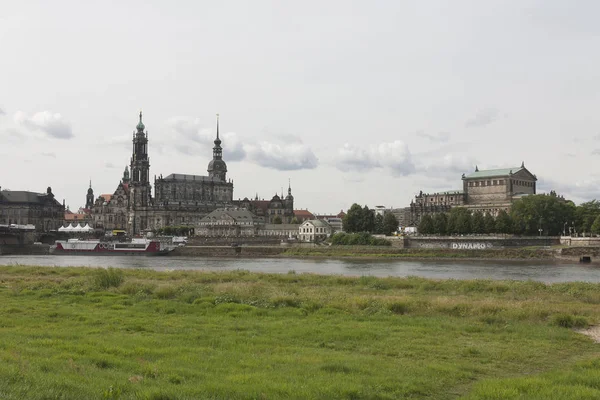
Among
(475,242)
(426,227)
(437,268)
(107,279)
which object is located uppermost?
(426,227)

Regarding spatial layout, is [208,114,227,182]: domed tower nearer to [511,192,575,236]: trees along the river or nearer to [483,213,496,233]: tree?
[483,213,496,233]: tree

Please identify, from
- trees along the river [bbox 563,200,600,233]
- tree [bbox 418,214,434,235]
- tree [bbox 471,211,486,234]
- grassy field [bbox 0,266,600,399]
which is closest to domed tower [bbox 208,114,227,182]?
tree [bbox 418,214,434,235]

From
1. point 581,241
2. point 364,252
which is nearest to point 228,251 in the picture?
point 364,252

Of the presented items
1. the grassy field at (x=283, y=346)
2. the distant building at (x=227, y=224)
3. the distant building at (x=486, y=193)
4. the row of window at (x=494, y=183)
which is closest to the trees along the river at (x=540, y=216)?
the distant building at (x=486, y=193)

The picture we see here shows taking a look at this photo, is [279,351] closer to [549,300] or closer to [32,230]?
[549,300]

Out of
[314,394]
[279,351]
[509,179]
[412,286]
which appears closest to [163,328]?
[279,351]

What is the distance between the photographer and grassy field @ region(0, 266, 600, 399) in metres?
10.5

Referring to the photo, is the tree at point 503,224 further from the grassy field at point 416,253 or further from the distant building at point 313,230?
the distant building at point 313,230

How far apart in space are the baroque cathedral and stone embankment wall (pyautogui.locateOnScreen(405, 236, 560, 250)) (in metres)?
81.0

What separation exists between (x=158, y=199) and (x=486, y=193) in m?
86.4

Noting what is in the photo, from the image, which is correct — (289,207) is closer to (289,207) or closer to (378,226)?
(289,207)

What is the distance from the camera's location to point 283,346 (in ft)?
48.4

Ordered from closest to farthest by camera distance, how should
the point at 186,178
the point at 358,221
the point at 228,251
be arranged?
the point at 228,251
the point at 358,221
the point at 186,178

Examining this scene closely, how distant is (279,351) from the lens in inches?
555
